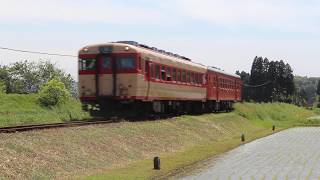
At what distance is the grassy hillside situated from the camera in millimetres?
15438

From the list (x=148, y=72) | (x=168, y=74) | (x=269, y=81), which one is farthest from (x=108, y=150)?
(x=269, y=81)

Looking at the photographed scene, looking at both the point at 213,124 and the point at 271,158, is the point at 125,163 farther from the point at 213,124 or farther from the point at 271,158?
the point at 213,124

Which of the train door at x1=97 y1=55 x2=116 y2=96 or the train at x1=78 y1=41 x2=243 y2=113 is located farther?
the train door at x1=97 y1=55 x2=116 y2=96

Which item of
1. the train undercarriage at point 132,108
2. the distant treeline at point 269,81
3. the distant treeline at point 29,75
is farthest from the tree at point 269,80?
the train undercarriage at point 132,108

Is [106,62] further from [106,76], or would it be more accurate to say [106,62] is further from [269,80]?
[269,80]

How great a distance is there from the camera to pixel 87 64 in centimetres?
2862

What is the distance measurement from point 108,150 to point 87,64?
949cm

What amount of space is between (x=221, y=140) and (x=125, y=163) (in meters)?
14.4

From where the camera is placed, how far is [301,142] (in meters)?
33.8

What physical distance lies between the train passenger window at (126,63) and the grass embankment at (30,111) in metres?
4.83

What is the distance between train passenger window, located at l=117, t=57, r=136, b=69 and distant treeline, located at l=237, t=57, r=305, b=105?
108120 mm

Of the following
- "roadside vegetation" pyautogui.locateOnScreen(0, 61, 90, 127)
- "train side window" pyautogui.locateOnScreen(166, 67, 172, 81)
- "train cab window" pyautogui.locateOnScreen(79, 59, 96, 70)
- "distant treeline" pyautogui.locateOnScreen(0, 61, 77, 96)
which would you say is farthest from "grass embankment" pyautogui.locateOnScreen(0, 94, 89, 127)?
"distant treeline" pyautogui.locateOnScreen(0, 61, 77, 96)

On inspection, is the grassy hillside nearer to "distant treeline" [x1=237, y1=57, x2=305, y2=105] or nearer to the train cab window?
the train cab window

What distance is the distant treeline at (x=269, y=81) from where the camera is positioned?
134975mm
